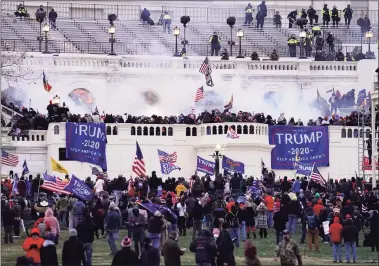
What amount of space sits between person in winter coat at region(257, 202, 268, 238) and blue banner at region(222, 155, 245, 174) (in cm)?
1525

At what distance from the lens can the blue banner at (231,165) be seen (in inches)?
2840

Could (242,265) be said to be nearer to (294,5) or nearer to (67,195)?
(67,195)

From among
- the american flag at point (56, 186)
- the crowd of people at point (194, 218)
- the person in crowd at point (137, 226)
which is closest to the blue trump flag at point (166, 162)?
the crowd of people at point (194, 218)

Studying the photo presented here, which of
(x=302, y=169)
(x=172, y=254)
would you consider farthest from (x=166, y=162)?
(x=172, y=254)

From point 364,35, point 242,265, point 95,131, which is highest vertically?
point 364,35

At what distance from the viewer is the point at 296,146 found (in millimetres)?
77812

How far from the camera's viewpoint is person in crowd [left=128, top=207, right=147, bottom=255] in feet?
159

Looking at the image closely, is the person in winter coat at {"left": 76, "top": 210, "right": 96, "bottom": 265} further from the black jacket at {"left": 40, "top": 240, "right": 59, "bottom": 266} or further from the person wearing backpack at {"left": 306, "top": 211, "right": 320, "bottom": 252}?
the person wearing backpack at {"left": 306, "top": 211, "right": 320, "bottom": 252}

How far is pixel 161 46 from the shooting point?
308 ft

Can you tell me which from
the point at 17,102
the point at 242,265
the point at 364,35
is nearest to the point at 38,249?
the point at 242,265

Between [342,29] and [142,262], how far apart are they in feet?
198

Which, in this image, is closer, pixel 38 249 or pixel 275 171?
pixel 38 249

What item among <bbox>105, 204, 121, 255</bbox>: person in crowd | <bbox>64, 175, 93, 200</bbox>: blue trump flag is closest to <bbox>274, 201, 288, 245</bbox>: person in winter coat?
<bbox>105, 204, 121, 255</bbox>: person in crowd

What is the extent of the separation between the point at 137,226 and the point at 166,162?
23290mm
